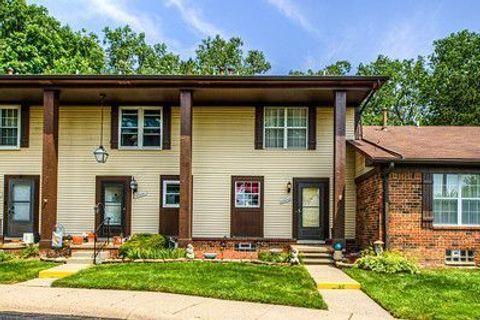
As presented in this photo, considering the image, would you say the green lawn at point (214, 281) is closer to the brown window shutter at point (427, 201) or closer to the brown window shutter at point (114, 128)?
the brown window shutter at point (427, 201)

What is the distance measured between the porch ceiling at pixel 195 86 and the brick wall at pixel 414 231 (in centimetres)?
284

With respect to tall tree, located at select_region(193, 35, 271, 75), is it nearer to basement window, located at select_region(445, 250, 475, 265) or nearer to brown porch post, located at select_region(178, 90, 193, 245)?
brown porch post, located at select_region(178, 90, 193, 245)

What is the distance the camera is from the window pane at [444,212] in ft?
45.1

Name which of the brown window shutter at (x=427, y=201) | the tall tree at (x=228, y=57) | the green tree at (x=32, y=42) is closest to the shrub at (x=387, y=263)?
the brown window shutter at (x=427, y=201)

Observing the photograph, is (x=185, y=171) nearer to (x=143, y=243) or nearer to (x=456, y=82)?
(x=143, y=243)

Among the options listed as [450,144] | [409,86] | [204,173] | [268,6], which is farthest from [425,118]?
[204,173]

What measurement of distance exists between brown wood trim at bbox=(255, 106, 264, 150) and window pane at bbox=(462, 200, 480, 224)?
6.11m

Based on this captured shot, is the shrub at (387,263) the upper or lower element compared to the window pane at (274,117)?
lower

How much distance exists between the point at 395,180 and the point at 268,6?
44.9 feet

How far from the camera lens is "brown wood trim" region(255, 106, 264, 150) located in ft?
55.3

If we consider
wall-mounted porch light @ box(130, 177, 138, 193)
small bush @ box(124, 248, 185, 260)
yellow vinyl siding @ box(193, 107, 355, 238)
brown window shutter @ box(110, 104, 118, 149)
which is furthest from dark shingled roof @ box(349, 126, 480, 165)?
brown window shutter @ box(110, 104, 118, 149)

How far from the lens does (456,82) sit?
108 feet

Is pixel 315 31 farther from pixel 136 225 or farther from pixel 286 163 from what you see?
pixel 136 225

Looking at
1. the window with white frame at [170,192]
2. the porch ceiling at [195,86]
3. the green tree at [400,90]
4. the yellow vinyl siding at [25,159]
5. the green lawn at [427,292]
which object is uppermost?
the green tree at [400,90]
